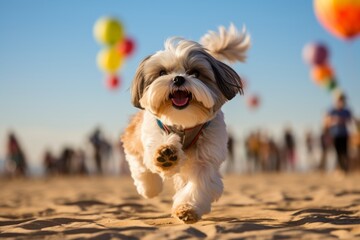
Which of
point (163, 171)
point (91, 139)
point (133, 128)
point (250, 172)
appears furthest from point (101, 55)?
point (163, 171)

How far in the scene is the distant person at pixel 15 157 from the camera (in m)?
18.3

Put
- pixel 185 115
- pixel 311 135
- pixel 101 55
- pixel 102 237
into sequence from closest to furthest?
pixel 102 237
pixel 185 115
pixel 101 55
pixel 311 135

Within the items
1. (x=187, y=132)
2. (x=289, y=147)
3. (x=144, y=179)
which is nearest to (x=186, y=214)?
(x=187, y=132)

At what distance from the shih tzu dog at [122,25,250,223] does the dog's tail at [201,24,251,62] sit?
707mm

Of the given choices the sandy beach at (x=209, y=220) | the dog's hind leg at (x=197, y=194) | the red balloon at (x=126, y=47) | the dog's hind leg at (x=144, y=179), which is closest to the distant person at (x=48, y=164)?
the red balloon at (x=126, y=47)

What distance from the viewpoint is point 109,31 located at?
16922mm

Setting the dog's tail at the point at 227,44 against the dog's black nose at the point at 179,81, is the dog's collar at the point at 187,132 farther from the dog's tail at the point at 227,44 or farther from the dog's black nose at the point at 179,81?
the dog's tail at the point at 227,44

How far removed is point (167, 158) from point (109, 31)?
13.4m

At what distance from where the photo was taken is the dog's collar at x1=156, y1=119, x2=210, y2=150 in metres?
→ 4.26

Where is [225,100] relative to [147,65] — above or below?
below

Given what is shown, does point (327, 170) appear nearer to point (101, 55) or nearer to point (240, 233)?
point (101, 55)

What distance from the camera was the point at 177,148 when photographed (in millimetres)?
4137

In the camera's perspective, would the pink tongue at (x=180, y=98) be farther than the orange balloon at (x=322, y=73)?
No

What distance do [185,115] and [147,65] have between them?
1.68ft
